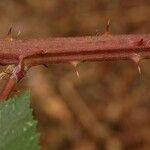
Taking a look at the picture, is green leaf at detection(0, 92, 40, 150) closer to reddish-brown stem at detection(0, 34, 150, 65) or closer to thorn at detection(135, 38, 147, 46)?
reddish-brown stem at detection(0, 34, 150, 65)

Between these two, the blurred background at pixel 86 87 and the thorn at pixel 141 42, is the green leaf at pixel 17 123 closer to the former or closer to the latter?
the thorn at pixel 141 42

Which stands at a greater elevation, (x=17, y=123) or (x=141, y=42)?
(x=141, y=42)

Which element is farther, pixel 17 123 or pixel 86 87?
pixel 86 87

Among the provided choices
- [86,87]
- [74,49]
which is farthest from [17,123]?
[86,87]

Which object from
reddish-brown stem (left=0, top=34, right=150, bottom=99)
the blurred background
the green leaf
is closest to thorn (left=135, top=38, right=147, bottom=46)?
reddish-brown stem (left=0, top=34, right=150, bottom=99)

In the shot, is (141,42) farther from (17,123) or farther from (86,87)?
(86,87)

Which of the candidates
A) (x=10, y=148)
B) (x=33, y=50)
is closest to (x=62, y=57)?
(x=33, y=50)

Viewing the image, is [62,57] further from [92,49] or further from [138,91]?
[138,91]
